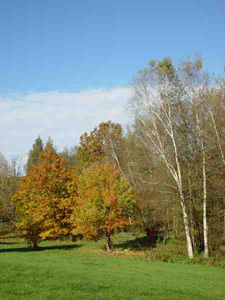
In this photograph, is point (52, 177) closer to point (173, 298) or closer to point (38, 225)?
point (38, 225)

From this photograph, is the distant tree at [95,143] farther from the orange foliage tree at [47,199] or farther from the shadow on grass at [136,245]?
the shadow on grass at [136,245]

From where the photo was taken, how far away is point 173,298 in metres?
10.2

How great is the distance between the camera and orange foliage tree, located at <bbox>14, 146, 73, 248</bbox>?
28500mm

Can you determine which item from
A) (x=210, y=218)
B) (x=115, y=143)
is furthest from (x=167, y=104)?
(x=115, y=143)

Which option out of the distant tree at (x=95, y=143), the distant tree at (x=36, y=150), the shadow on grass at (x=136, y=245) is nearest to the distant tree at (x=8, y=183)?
the distant tree at (x=95, y=143)

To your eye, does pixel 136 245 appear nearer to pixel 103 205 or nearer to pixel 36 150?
pixel 103 205

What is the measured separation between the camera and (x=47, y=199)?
34.4 meters

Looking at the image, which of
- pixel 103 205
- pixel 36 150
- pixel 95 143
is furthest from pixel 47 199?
pixel 36 150

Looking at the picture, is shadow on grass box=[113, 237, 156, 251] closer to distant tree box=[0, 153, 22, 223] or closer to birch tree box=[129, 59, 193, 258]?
birch tree box=[129, 59, 193, 258]

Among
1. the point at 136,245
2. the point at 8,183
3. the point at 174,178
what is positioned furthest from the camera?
the point at 8,183

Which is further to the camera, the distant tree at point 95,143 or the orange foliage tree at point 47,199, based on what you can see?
the distant tree at point 95,143

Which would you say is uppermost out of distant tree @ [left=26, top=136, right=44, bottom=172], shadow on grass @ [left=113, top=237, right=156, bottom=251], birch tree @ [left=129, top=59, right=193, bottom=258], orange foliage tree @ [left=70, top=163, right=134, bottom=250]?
distant tree @ [left=26, top=136, right=44, bottom=172]

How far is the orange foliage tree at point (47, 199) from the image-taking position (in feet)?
93.5

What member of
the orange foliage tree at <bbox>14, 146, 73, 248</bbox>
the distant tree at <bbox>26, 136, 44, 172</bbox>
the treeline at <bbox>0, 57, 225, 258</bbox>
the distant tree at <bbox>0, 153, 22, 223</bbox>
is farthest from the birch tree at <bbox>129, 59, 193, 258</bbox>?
the distant tree at <bbox>26, 136, 44, 172</bbox>
